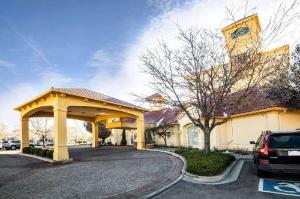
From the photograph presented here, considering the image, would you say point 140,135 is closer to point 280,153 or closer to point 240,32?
point 240,32

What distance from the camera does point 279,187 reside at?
29.1ft

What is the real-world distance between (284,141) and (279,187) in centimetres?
157

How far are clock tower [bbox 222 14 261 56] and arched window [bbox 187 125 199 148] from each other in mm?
11428

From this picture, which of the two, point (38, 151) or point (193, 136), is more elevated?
point (193, 136)

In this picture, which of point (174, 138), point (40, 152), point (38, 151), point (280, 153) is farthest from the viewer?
point (174, 138)

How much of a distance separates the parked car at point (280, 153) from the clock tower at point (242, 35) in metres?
6.06

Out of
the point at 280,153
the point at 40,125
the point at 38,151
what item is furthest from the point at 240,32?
the point at 40,125

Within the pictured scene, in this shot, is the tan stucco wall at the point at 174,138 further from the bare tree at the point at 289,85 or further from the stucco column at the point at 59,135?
the stucco column at the point at 59,135

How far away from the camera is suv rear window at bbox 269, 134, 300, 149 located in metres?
9.36

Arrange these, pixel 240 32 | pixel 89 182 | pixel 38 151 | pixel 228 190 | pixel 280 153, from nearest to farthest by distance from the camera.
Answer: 1. pixel 228 190
2. pixel 280 153
3. pixel 89 182
4. pixel 240 32
5. pixel 38 151

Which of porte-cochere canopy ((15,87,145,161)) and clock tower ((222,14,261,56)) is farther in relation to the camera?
porte-cochere canopy ((15,87,145,161))

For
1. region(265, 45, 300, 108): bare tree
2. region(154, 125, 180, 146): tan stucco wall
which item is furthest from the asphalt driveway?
region(154, 125, 180, 146): tan stucco wall

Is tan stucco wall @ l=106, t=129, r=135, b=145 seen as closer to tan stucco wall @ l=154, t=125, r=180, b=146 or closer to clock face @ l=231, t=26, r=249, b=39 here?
tan stucco wall @ l=154, t=125, r=180, b=146

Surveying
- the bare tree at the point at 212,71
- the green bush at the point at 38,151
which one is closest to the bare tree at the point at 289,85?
the bare tree at the point at 212,71
